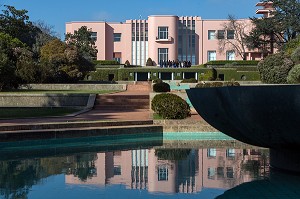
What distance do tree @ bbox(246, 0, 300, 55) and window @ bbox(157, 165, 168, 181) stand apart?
42.9 meters

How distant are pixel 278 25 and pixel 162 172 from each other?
4479cm

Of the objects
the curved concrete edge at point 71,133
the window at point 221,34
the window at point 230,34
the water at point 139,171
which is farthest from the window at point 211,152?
the window at point 221,34

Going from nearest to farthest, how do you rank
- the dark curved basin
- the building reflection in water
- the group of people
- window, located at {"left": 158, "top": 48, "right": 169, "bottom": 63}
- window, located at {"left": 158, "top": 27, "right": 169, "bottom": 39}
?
1. the dark curved basin
2. the building reflection in water
3. the group of people
4. window, located at {"left": 158, "top": 27, "right": 169, "bottom": 39}
5. window, located at {"left": 158, "top": 48, "right": 169, "bottom": 63}

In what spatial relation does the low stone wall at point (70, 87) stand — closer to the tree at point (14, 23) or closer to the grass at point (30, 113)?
the grass at point (30, 113)

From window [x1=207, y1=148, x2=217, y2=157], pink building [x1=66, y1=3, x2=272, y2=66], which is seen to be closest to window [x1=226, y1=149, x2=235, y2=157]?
window [x1=207, y1=148, x2=217, y2=157]

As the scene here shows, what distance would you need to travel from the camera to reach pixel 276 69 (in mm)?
28641

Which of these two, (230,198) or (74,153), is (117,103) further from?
(230,198)

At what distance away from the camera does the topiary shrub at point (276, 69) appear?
27969 millimetres

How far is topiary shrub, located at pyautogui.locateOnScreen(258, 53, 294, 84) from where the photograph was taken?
27969 millimetres

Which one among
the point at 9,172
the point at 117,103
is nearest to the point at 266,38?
the point at 117,103

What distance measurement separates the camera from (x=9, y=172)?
26.0 feet

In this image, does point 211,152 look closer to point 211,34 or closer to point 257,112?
point 257,112

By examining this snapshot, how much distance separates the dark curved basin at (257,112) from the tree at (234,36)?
174ft

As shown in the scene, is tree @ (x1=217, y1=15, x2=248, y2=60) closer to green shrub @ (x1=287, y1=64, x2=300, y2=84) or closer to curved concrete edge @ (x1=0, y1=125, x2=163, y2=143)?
green shrub @ (x1=287, y1=64, x2=300, y2=84)
